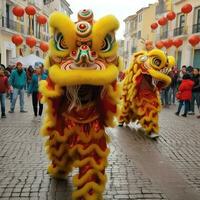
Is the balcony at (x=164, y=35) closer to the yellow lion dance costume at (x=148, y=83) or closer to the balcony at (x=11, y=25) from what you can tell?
the balcony at (x=11, y=25)

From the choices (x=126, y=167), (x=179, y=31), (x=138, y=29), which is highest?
(x=138, y=29)

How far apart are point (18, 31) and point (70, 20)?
2634 cm

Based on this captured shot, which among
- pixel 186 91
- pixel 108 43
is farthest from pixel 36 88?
pixel 108 43

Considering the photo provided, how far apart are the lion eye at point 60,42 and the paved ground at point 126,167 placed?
1793 millimetres

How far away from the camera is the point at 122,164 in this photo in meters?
4.93

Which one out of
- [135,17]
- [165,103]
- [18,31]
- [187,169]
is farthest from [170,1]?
[187,169]

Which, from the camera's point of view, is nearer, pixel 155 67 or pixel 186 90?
pixel 155 67

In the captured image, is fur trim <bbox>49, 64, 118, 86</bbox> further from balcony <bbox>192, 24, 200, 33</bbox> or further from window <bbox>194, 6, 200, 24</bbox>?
window <bbox>194, 6, 200, 24</bbox>

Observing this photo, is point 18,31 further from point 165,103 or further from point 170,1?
point 165,103

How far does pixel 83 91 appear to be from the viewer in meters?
3.34

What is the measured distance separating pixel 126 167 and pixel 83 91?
1947 millimetres

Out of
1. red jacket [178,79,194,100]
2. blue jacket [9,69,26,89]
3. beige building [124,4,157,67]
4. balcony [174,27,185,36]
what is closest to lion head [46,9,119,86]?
blue jacket [9,69,26,89]

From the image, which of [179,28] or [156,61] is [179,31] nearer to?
[179,28]

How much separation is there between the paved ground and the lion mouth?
163 centimetres
